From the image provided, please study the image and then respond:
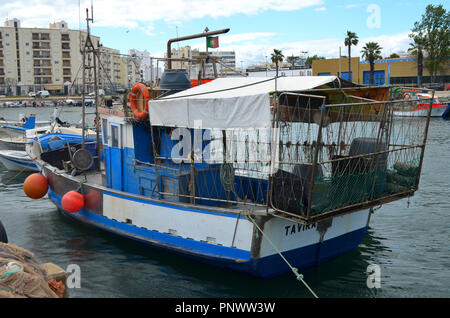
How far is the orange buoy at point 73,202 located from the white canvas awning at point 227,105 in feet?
12.0

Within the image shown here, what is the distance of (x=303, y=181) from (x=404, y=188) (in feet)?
8.96

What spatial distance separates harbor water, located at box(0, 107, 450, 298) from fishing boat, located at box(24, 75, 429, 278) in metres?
0.43

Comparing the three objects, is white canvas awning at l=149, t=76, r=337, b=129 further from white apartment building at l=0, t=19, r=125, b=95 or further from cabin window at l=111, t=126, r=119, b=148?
white apartment building at l=0, t=19, r=125, b=95

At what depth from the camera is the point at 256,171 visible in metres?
9.38

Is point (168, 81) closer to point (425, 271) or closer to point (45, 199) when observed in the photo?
point (425, 271)

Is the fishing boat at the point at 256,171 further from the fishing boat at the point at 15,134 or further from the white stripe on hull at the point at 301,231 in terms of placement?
the fishing boat at the point at 15,134

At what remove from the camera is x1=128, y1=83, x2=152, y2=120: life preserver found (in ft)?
34.1

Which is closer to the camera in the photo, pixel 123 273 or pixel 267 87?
pixel 267 87

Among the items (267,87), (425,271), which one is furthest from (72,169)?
(425,271)

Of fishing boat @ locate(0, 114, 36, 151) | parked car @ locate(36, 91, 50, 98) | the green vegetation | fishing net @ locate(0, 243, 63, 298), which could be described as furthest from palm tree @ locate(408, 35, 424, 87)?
parked car @ locate(36, 91, 50, 98)

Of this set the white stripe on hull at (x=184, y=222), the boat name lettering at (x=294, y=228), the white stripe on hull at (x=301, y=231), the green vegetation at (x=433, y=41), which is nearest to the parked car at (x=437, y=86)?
the green vegetation at (x=433, y=41)

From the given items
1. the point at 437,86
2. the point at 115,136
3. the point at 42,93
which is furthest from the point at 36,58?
the point at 115,136

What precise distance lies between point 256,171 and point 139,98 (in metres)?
3.44
